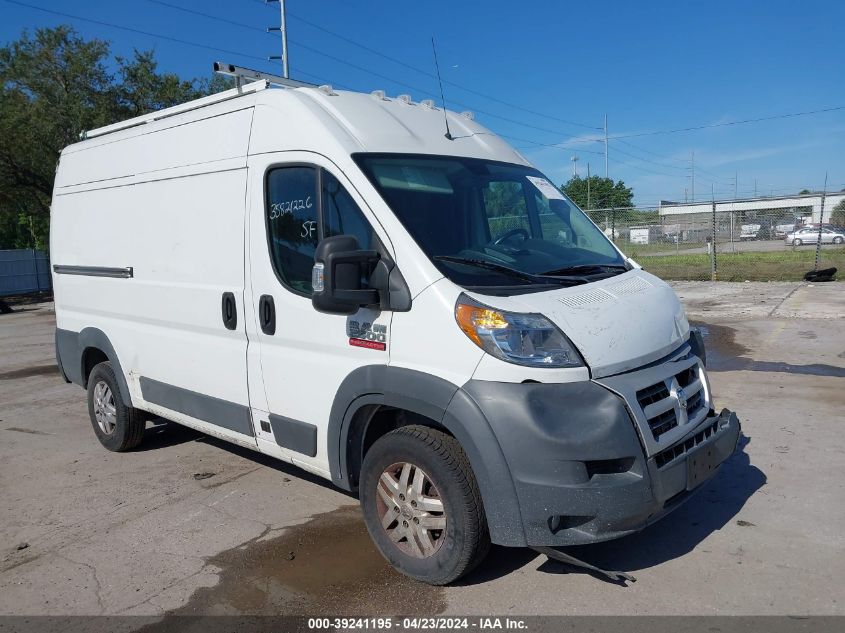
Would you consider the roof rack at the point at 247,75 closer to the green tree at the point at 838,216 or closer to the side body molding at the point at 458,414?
the side body molding at the point at 458,414

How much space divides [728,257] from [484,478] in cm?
2322

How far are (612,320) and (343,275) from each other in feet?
4.41

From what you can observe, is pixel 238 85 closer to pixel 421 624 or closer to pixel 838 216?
pixel 421 624

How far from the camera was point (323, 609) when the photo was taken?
11.5 ft

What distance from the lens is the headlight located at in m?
3.19

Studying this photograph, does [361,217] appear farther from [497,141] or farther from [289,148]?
[497,141]

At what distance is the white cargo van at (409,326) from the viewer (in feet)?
10.4

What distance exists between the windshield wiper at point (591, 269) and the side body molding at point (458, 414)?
38.4 inches

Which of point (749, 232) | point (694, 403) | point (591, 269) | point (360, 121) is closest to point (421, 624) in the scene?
point (694, 403)

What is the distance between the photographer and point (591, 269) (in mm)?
4051

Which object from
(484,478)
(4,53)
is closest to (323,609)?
(484,478)

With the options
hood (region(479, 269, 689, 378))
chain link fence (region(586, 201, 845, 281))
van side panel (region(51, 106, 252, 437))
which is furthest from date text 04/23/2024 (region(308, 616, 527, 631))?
chain link fence (region(586, 201, 845, 281))

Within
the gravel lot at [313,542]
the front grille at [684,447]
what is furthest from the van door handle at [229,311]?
the front grille at [684,447]

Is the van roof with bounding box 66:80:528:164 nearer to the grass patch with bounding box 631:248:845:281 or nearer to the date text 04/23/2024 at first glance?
the date text 04/23/2024
